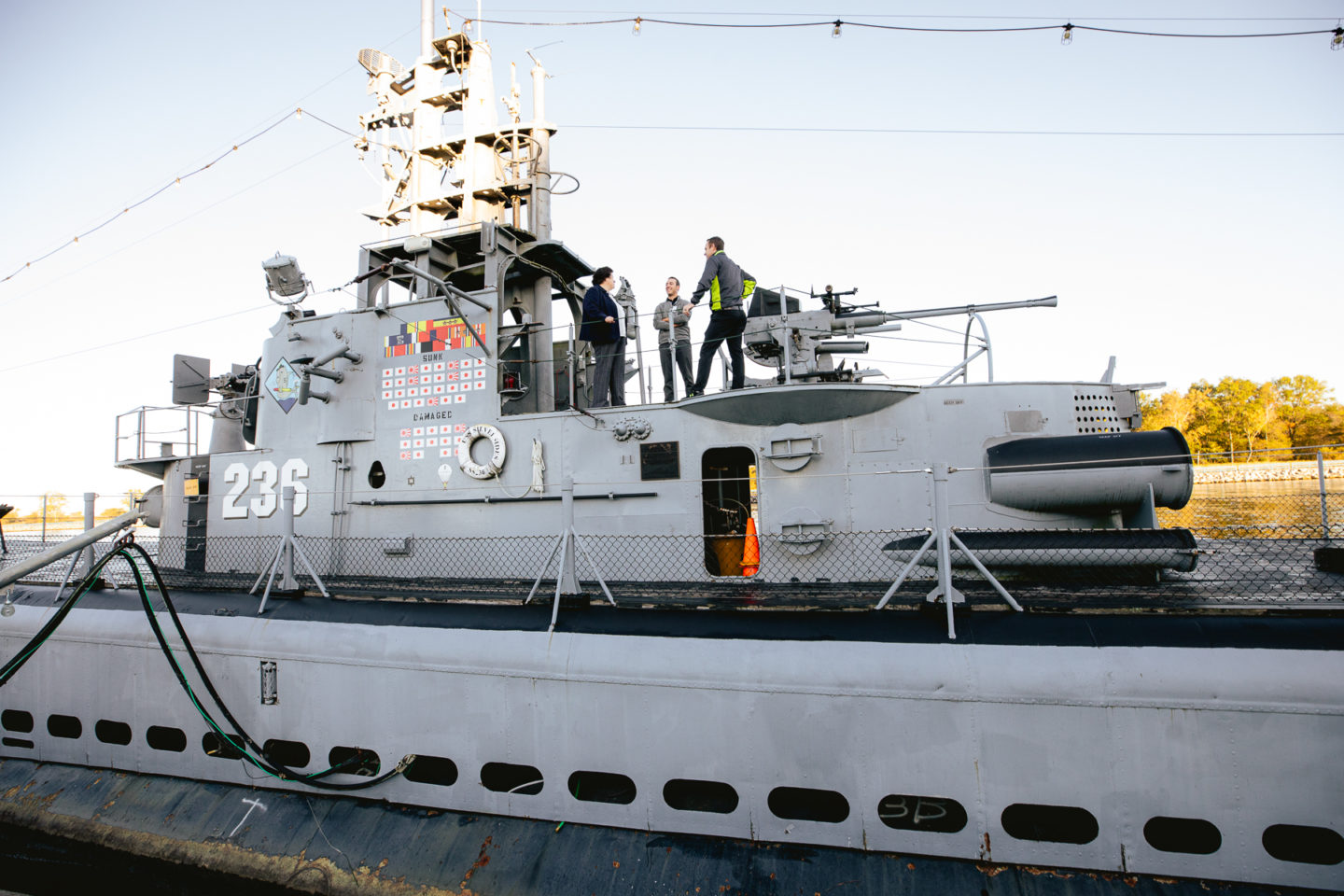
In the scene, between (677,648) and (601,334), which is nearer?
(677,648)

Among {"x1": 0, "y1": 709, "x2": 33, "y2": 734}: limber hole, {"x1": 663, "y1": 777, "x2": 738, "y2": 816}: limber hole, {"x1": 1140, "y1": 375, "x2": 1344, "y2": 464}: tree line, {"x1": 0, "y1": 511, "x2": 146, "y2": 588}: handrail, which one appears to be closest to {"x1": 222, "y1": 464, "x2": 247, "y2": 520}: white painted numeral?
{"x1": 0, "y1": 709, "x2": 33, "y2": 734}: limber hole

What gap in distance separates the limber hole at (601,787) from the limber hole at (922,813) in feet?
5.98

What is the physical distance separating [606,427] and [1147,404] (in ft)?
240

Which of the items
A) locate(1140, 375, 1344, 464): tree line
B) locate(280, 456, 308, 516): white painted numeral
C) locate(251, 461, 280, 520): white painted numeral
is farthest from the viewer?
locate(1140, 375, 1344, 464): tree line

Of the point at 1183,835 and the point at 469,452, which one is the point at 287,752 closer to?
the point at 469,452

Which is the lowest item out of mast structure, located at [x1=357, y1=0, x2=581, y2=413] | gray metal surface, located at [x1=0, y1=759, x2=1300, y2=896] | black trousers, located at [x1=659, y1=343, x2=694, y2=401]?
gray metal surface, located at [x1=0, y1=759, x2=1300, y2=896]

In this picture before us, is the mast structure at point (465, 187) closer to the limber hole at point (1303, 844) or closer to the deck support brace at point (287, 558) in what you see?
the deck support brace at point (287, 558)

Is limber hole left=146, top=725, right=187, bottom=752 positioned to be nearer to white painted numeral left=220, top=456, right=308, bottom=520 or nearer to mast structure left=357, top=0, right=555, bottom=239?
white painted numeral left=220, top=456, right=308, bottom=520

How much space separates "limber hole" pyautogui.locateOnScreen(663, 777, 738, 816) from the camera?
191 inches

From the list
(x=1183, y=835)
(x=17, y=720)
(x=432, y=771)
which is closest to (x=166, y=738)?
(x=17, y=720)

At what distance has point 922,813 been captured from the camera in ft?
14.9

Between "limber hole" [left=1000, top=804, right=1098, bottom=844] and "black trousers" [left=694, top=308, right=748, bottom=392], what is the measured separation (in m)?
4.72

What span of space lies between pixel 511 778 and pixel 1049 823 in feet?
12.9

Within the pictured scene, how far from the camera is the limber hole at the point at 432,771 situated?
5.57 metres
